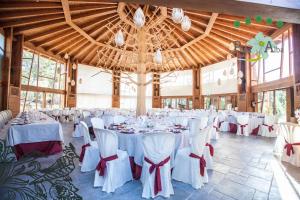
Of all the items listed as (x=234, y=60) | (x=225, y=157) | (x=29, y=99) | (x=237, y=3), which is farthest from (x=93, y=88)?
(x=237, y=3)

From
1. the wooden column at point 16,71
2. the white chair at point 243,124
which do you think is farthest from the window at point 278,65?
the wooden column at point 16,71

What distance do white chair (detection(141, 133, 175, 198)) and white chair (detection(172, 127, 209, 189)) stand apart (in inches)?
16.8

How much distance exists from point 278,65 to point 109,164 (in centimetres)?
942

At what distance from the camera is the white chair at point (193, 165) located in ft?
9.07

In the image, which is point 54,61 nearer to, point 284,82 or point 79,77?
point 79,77

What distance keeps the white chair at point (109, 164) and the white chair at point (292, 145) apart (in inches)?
133

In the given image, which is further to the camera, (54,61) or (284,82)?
(54,61)

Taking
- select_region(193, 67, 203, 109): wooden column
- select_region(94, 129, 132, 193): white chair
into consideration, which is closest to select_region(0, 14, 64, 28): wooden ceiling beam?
select_region(94, 129, 132, 193): white chair

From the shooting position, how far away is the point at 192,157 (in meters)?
2.83

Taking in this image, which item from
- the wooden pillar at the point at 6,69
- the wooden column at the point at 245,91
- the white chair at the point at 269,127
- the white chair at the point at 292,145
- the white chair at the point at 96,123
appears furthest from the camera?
the wooden column at the point at 245,91

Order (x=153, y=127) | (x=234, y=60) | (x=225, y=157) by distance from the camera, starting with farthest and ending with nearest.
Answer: (x=234, y=60)
(x=225, y=157)
(x=153, y=127)

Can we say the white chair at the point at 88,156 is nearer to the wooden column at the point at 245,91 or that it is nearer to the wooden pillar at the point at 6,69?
the wooden pillar at the point at 6,69

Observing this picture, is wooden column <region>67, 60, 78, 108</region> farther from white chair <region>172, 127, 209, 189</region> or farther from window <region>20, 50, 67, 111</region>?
white chair <region>172, 127, 209, 189</region>

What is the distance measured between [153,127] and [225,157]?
1896 mm
